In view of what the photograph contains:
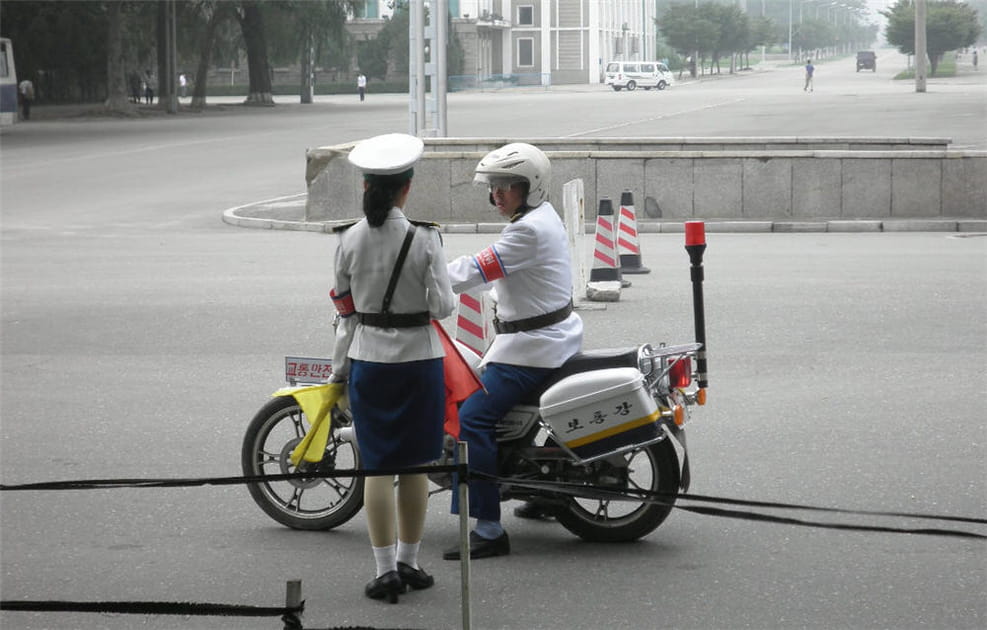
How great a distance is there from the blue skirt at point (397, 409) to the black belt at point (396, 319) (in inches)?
5.2

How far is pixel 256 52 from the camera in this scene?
222 ft

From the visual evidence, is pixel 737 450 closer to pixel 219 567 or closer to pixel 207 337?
pixel 219 567

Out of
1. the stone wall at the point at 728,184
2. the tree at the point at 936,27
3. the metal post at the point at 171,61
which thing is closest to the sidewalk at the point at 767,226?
the stone wall at the point at 728,184

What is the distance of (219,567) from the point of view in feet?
17.9

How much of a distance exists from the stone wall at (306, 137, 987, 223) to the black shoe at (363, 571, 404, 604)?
44.7ft

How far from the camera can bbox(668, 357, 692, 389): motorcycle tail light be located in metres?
5.69

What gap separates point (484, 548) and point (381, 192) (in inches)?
60.1

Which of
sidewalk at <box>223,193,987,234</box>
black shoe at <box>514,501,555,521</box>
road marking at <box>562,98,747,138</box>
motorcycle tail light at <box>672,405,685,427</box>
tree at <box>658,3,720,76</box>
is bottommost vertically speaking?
black shoe at <box>514,501,555,521</box>

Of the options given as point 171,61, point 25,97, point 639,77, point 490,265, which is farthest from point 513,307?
point 639,77

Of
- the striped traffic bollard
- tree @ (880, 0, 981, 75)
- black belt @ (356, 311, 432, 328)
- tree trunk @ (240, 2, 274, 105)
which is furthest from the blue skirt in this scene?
tree @ (880, 0, 981, 75)

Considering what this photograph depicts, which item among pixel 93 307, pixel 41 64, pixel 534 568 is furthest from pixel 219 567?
pixel 41 64

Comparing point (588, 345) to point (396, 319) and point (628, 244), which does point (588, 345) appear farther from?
point (396, 319)

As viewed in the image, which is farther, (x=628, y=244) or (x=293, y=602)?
(x=628, y=244)

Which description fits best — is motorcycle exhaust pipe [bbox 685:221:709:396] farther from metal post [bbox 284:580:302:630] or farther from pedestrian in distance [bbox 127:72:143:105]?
Result: pedestrian in distance [bbox 127:72:143:105]
